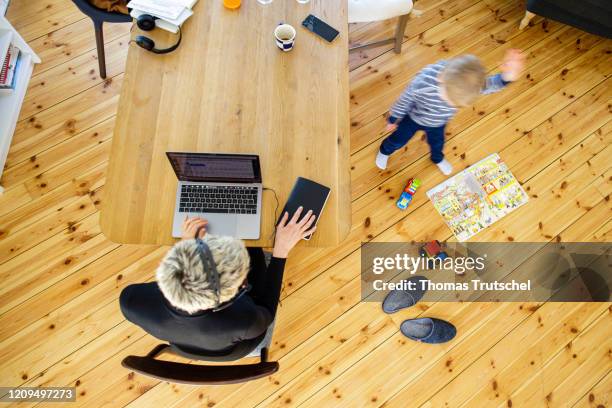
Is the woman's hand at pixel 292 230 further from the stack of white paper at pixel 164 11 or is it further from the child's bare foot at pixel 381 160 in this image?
the child's bare foot at pixel 381 160

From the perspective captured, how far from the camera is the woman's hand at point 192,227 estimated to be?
1472mm

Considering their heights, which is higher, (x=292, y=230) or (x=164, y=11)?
(x=164, y=11)

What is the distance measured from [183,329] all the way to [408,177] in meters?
1.66

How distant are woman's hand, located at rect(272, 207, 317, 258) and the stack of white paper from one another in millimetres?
934

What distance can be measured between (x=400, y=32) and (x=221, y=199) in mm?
1766

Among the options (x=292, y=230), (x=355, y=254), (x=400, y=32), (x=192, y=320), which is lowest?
(x=355, y=254)

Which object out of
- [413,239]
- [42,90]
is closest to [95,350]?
[42,90]

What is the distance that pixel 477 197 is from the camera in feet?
8.23


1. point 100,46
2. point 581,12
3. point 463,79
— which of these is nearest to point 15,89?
point 100,46

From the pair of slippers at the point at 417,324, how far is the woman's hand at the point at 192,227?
4.02 ft

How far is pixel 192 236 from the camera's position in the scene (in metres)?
1.47

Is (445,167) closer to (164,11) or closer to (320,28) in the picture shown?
(320,28)

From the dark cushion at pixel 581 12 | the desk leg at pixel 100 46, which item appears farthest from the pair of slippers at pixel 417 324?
the desk leg at pixel 100 46

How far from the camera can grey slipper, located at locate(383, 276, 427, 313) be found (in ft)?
7.54
